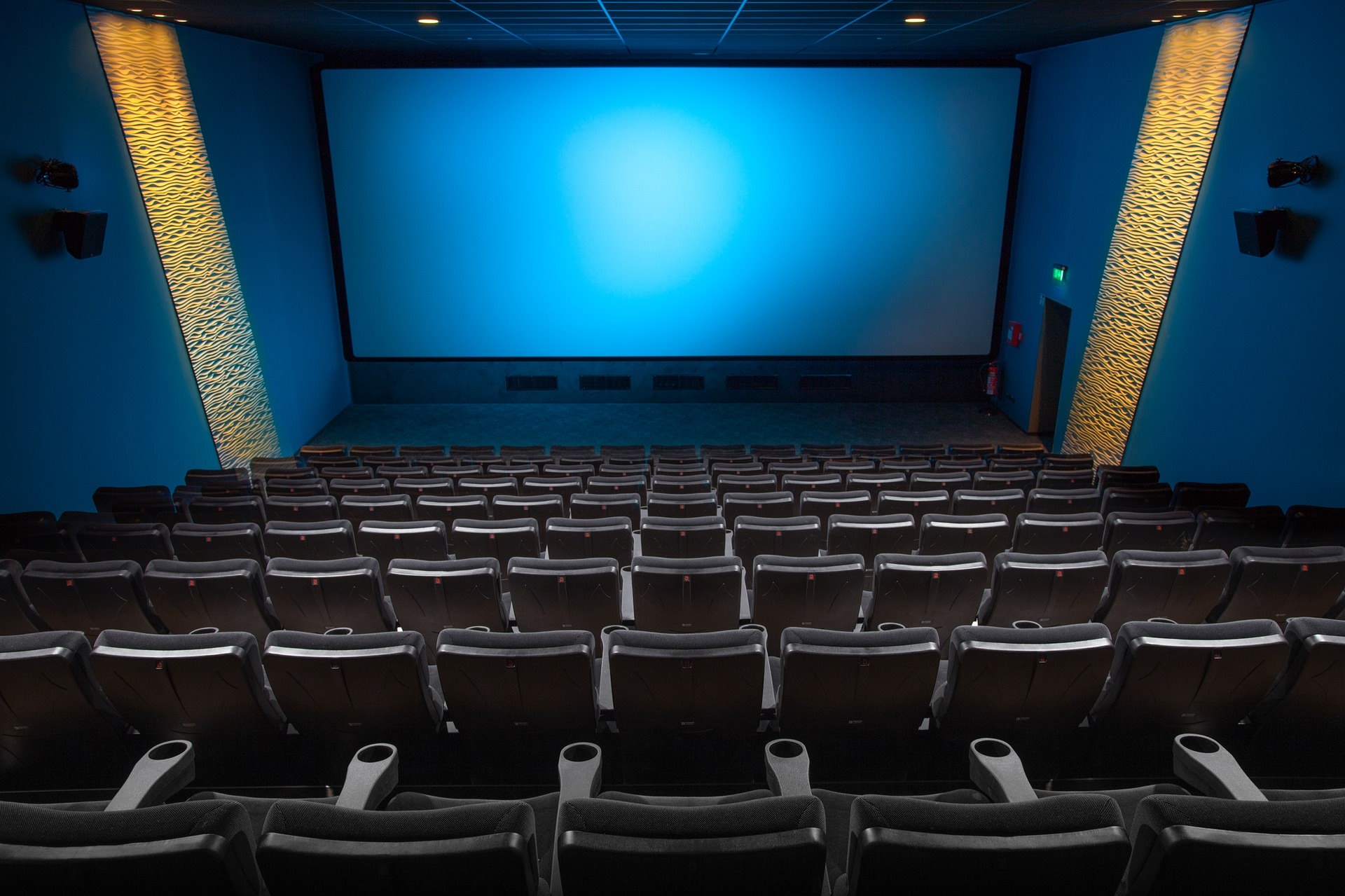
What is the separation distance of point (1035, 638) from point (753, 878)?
165 cm

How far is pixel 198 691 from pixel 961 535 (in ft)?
13.2

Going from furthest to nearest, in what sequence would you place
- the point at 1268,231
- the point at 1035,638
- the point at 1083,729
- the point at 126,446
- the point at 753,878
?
the point at 126,446
the point at 1268,231
the point at 1083,729
the point at 1035,638
the point at 753,878

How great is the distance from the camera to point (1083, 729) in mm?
3068

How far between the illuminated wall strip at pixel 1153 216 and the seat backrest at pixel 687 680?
764cm

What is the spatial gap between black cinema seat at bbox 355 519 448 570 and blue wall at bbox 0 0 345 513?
3697 millimetres

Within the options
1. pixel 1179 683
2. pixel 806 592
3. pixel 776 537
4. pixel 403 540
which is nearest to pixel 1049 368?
pixel 776 537

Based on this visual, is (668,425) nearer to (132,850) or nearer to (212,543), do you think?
(212,543)

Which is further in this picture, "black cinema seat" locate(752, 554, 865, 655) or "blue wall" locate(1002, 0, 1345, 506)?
"blue wall" locate(1002, 0, 1345, 506)

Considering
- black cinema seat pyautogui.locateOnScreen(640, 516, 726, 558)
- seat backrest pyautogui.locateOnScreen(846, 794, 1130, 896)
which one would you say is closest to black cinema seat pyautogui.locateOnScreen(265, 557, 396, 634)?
black cinema seat pyautogui.locateOnScreen(640, 516, 726, 558)

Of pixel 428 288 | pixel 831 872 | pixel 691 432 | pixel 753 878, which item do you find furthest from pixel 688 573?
pixel 428 288

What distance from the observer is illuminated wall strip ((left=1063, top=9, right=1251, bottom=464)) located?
7.67m

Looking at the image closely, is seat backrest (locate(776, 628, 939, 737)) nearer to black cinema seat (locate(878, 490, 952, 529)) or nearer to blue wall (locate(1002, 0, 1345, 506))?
black cinema seat (locate(878, 490, 952, 529))

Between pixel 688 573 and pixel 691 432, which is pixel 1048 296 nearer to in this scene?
pixel 691 432

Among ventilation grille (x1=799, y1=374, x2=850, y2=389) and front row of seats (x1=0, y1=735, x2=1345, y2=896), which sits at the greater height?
front row of seats (x1=0, y1=735, x2=1345, y2=896)
